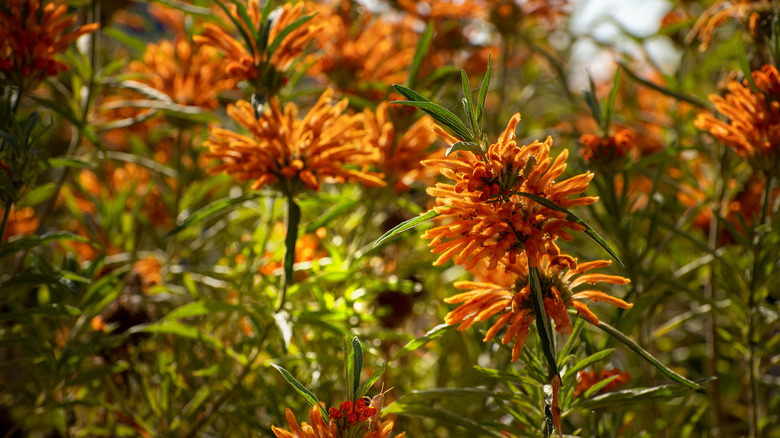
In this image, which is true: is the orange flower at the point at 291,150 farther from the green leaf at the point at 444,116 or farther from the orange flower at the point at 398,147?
the green leaf at the point at 444,116

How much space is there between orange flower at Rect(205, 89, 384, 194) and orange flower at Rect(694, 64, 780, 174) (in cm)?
40

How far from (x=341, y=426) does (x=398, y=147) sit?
0.45 meters

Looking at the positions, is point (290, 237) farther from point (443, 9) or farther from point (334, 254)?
point (443, 9)

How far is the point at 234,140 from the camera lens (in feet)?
2.22

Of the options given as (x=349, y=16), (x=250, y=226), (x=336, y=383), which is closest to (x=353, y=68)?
(x=349, y=16)

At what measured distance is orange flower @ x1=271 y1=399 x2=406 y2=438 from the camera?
1.52 feet

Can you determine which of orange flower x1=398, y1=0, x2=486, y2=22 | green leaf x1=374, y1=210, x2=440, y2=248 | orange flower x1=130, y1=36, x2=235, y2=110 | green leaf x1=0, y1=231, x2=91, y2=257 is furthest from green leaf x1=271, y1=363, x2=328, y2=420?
orange flower x1=398, y1=0, x2=486, y2=22

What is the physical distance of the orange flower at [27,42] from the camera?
0.68 metres

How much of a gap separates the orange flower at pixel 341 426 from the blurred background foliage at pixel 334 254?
3.0 inches

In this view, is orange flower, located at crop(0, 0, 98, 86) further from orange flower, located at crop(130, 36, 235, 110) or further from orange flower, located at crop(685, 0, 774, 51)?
orange flower, located at crop(685, 0, 774, 51)

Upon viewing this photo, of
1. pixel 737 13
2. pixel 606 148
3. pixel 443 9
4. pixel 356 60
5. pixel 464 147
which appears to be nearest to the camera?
pixel 464 147

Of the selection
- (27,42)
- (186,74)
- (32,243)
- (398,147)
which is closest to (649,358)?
(398,147)

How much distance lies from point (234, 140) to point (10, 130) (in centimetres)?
22

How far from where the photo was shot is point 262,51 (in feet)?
2.25
